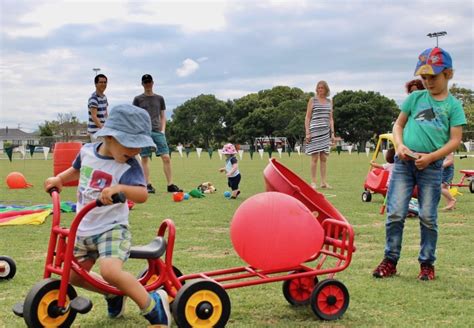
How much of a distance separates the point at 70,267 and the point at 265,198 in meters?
1.36

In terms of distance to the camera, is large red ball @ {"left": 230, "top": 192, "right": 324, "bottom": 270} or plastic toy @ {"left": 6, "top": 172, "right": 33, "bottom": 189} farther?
plastic toy @ {"left": 6, "top": 172, "right": 33, "bottom": 189}

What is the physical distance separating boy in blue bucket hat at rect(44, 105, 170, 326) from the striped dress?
29.9ft

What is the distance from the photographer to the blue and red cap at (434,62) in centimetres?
484

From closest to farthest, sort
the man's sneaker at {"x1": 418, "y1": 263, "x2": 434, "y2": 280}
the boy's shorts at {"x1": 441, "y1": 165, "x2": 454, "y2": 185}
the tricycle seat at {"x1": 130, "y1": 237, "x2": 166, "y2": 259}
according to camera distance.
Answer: the tricycle seat at {"x1": 130, "y1": 237, "x2": 166, "y2": 259}, the man's sneaker at {"x1": 418, "y1": 263, "x2": 434, "y2": 280}, the boy's shorts at {"x1": 441, "y1": 165, "x2": 454, "y2": 185}

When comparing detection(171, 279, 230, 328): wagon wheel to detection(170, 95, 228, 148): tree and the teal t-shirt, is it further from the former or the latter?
detection(170, 95, 228, 148): tree

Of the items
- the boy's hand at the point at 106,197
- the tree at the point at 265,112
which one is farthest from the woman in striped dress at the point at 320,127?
the tree at the point at 265,112

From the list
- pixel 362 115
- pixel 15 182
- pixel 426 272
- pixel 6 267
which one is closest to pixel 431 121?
pixel 426 272

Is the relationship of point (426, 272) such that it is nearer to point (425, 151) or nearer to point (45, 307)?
point (425, 151)

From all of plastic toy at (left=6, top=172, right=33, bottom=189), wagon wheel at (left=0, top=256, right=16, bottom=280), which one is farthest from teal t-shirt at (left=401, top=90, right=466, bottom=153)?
plastic toy at (left=6, top=172, right=33, bottom=189)

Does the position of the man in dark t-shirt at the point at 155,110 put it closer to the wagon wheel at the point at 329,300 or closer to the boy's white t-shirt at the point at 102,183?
the boy's white t-shirt at the point at 102,183

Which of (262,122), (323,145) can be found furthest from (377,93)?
(323,145)

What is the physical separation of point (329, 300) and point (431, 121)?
196 cm

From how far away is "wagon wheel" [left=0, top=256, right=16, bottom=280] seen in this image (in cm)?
467

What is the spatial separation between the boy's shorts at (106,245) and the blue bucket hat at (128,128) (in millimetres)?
532
